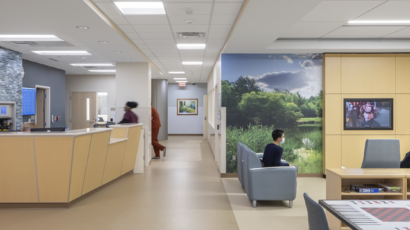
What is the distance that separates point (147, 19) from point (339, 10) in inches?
112

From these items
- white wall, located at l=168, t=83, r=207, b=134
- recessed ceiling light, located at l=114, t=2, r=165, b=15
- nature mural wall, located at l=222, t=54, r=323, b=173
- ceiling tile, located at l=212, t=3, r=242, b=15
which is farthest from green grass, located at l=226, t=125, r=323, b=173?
white wall, located at l=168, t=83, r=207, b=134

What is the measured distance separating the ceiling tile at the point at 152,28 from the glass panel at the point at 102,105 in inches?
314

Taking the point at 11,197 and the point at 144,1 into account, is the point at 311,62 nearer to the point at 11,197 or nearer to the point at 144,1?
the point at 144,1

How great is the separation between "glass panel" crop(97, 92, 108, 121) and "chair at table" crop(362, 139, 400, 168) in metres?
10.5

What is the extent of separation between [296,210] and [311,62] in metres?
3.66

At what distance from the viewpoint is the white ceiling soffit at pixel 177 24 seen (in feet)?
13.2

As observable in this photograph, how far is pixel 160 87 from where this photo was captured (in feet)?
45.4

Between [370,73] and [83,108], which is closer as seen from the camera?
[370,73]

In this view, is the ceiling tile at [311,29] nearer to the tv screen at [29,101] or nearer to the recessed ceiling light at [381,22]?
the recessed ceiling light at [381,22]

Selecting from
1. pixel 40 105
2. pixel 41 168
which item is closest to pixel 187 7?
pixel 41 168

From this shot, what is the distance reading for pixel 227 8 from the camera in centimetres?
414

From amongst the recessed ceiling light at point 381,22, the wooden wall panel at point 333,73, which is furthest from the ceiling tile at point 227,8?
the wooden wall panel at point 333,73

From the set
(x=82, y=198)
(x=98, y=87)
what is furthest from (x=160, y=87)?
(x=82, y=198)

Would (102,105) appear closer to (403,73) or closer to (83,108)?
(83,108)
